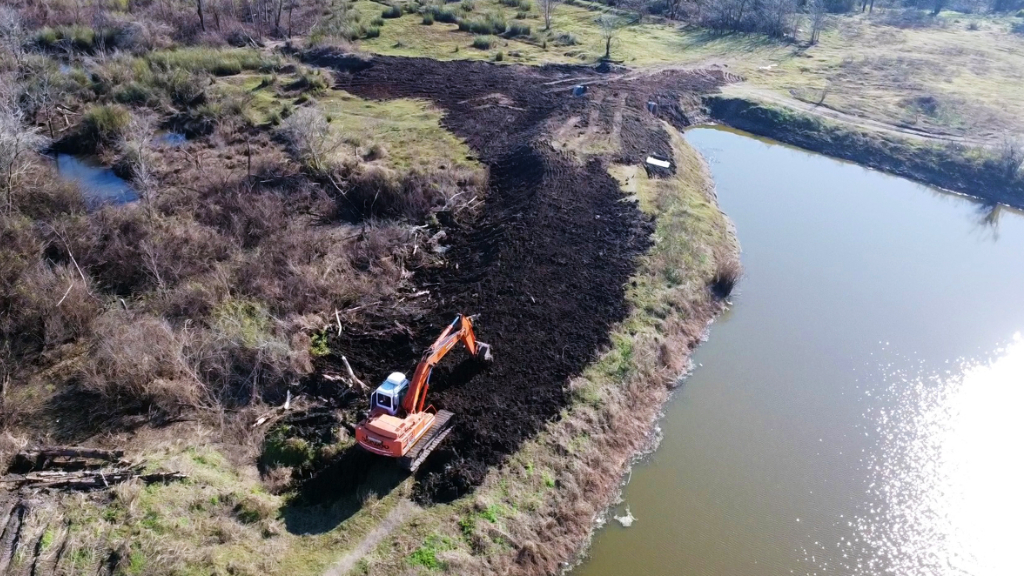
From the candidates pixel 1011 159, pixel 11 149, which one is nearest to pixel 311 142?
pixel 11 149

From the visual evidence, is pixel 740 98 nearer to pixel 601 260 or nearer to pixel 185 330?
pixel 601 260

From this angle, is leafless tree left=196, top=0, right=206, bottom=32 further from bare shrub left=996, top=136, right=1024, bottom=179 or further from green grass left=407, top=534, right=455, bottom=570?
bare shrub left=996, top=136, right=1024, bottom=179

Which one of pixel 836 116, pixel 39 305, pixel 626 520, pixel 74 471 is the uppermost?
pixel 836 116

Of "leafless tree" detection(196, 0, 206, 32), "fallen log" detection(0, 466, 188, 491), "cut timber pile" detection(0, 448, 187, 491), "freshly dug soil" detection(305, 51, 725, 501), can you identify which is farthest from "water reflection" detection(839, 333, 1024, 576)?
"leafless tree" detection(196, 0, 206, 32)

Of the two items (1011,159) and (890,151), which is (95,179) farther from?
(1011,159)

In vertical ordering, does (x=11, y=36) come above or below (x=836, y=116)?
above
